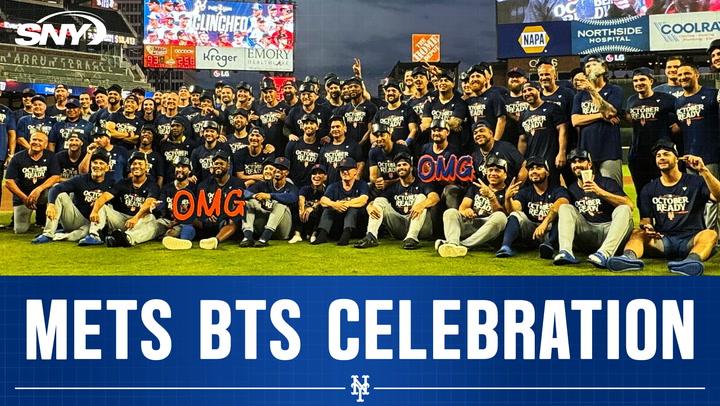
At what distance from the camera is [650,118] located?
477cm

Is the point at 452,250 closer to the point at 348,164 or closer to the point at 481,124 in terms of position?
the point at 481,124

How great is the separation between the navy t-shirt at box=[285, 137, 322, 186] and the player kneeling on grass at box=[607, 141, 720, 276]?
106 inches

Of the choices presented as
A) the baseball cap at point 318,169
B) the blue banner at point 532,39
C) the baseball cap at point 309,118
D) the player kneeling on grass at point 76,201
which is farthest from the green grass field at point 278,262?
Result: the blue banner at point 532,39

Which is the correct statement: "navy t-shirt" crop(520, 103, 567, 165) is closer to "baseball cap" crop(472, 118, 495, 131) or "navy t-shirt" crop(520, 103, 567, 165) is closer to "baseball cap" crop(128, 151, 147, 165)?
"baseball cap" crop(472, 118, 495, 131)

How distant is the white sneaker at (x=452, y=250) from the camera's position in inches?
187

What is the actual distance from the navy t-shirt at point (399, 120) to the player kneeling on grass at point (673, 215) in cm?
206

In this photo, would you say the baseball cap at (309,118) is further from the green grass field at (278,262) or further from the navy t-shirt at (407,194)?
the green grass field at (278,262)

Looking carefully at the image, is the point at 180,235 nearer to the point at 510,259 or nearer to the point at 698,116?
the point at 510,259

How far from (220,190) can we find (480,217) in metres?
2.04

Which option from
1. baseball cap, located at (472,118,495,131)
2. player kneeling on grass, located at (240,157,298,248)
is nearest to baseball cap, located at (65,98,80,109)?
player kneeling on grass, located at (240,157,298,248)

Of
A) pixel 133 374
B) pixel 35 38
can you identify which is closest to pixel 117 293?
pixel 133 374

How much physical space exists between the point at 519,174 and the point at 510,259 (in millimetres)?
638

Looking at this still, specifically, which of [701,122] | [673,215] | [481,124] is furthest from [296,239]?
[701,122]

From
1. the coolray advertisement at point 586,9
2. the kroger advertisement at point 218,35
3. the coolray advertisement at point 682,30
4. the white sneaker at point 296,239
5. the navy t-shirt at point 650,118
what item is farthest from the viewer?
the kroger advertisement at point 218,35
